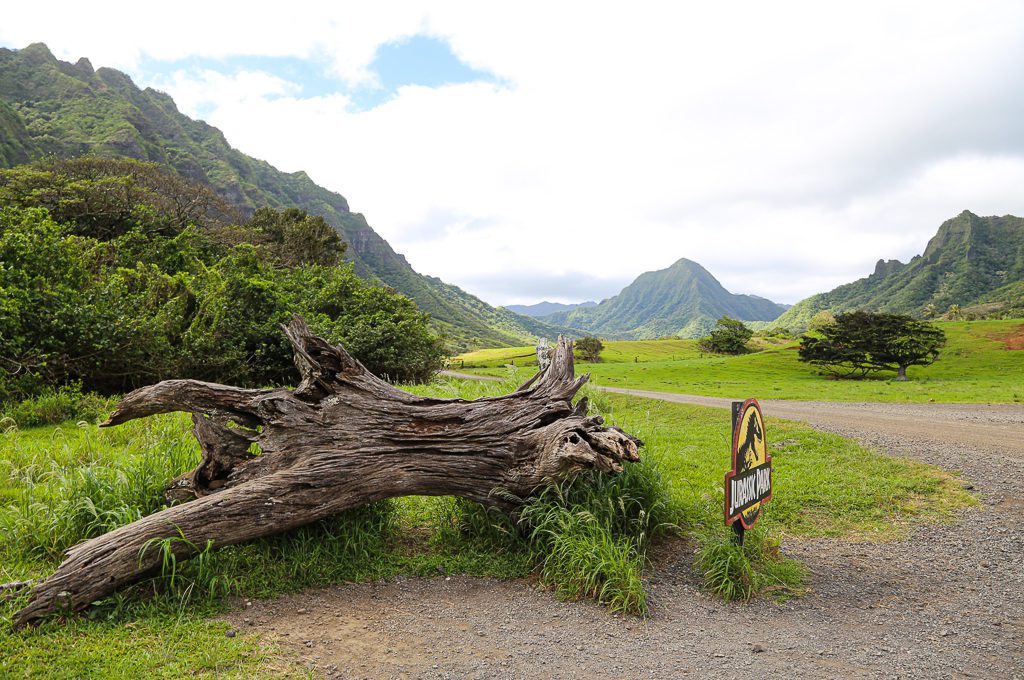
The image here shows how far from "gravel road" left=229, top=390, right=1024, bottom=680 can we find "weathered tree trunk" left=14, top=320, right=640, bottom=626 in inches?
32.5

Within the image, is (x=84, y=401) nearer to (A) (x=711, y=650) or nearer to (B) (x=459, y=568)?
(B) (x=459, y=568)

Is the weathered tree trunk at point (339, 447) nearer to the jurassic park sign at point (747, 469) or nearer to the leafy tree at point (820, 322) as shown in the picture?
the jurassic park sign at point (747, 469)

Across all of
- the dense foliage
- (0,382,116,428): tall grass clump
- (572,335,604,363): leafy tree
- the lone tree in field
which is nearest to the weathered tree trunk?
(0,382,116,428): tall grass clump

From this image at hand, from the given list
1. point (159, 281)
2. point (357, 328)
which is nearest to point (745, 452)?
point (357, 328)

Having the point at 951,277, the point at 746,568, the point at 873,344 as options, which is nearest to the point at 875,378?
the point at 873,344

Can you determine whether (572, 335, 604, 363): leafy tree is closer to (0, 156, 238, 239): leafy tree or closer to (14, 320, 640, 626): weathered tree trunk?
(0, 156, 238, 239): leafy tree

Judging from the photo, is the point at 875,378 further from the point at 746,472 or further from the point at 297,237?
the point at 297,237

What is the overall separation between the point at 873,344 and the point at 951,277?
159 m

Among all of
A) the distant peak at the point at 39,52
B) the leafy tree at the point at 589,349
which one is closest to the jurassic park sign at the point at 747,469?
the leafy tree at the point at 589,349

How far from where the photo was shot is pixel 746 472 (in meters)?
4.93

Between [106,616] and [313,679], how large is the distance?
6.37 feet

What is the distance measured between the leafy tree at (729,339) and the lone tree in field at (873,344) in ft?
70.9

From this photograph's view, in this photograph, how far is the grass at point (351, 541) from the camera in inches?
139

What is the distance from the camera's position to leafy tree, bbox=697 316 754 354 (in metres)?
56.0
